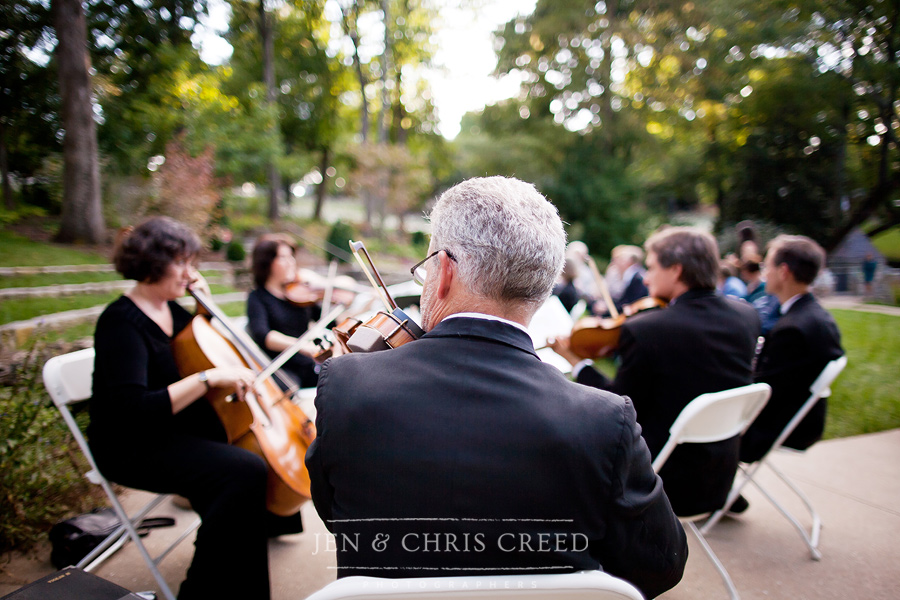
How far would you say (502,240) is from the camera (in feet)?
3.41

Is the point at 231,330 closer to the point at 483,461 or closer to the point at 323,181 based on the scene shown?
the point at 483,461

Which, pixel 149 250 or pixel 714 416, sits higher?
pixel 149 250

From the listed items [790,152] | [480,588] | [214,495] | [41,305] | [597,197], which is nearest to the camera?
[480,588]

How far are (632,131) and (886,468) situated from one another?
14.5 m

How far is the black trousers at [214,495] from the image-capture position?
71.5 inches

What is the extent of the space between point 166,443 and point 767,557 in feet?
9.47

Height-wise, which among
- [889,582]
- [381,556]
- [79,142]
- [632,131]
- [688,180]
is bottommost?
[889,582]

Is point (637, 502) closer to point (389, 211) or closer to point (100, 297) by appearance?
point (100, 297)

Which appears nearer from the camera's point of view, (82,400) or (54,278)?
(82,400)

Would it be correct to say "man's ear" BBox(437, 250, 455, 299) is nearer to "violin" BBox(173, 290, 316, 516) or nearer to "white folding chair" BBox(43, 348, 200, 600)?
"violin" BBox(173, 290, 316, 516)

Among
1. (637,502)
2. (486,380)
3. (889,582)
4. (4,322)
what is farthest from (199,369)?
(889,582)

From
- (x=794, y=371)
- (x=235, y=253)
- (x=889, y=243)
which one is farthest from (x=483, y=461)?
(x=235, y=253)

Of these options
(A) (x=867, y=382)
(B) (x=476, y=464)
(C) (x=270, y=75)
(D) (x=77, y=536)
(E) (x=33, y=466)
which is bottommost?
(A) (x=867, y=382)

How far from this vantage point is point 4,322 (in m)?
3.31
